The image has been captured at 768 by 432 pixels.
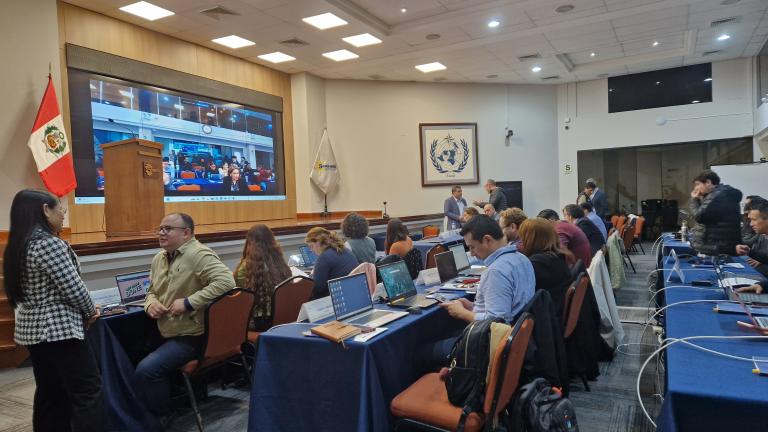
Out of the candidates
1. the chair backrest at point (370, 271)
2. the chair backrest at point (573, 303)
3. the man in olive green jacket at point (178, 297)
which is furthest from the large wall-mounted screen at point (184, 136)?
the chair backrest at point (573, 303)

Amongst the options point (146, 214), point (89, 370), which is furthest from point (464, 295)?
point (146, 214)

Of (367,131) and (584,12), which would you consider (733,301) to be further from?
(367,131)

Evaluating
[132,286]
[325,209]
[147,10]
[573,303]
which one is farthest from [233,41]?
[573,303]

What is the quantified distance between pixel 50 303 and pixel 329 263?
1.68 metres

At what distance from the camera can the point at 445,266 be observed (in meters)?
3.72

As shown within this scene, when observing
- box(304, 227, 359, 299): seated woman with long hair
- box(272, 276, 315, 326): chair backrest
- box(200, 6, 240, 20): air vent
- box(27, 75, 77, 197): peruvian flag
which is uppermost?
box(200, 6, 240, 20): air vent

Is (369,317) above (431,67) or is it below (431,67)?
below

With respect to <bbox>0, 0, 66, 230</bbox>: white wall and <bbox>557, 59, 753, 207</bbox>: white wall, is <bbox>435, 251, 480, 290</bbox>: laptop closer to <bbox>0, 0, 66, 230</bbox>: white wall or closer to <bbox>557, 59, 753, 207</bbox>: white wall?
<bbox>0, 0, 66, 230</bbox>: white wall

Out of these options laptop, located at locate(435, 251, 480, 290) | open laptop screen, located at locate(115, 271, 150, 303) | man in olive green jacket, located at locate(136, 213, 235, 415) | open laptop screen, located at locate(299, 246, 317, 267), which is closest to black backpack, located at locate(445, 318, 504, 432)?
laptop, located at locate(435, 251, 480, 290)

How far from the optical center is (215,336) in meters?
2.81

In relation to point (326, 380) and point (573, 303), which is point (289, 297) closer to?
point (326, 380)

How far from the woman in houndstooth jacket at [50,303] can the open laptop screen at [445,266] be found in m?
2.24

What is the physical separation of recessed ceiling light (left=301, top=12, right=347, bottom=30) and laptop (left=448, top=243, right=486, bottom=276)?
406cm

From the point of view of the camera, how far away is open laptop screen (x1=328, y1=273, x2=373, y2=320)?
2.48m
